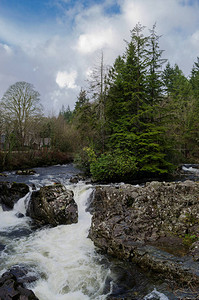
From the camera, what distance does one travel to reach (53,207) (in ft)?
28.3

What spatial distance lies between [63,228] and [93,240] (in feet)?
6.14

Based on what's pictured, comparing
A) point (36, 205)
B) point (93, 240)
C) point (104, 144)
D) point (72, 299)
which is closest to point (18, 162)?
point (104, 144)

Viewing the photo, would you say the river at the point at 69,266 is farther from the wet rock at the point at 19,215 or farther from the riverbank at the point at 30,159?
the riverbank at the point at 30,159

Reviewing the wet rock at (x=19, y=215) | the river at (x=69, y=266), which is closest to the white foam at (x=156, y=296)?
the river at (x=69, y=266)

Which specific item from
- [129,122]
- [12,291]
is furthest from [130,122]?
[12,291]

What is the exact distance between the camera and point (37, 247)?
680 cm

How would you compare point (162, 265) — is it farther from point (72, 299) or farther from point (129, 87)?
point (129, 87)

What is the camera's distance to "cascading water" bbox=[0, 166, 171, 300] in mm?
4622

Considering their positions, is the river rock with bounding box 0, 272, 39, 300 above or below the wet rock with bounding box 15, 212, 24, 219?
above

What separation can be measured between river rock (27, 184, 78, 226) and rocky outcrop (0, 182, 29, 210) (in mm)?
1521

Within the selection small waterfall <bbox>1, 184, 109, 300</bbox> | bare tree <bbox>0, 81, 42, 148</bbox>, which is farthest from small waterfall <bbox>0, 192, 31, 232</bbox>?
bare tree <bbox>0, 81, 42, 148</bbox>

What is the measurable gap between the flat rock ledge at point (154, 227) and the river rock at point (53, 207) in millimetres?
1333

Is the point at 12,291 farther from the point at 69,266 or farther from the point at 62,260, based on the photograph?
the point at 62,260

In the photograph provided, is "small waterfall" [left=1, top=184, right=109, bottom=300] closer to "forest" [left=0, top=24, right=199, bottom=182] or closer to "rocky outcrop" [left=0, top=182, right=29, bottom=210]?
"rocky outcrop" [left=0, top=182, right=29, bottom=210]
